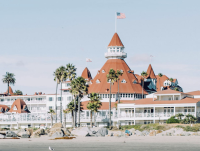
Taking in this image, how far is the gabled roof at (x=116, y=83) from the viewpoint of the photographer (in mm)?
95062

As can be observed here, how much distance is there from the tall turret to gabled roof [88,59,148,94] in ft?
3.94

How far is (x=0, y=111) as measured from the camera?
106m

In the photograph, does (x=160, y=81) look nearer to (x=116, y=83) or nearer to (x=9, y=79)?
(x=116, y=83)

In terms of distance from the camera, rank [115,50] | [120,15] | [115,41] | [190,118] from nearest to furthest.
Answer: [190,118]
[120,15]
[115,50]
[115,41]

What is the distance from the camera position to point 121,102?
90.3 meters

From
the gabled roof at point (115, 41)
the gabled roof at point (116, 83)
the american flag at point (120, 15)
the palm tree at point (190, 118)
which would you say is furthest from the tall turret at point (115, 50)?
the palm tree at point (190, 118)

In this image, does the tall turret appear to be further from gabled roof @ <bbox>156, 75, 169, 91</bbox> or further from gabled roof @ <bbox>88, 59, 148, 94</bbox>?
gabled roof @ <bbox>156, 75, 169, 91</bbox>

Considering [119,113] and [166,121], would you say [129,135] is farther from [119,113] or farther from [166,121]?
[119,113]

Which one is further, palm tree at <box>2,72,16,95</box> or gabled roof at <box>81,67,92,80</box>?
palm tree at <box>2,72,16,95</box>

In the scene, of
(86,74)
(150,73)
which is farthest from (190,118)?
(86,74)

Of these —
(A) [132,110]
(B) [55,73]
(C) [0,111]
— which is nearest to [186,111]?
(A) [132,110]

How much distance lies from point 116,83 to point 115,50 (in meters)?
10.0

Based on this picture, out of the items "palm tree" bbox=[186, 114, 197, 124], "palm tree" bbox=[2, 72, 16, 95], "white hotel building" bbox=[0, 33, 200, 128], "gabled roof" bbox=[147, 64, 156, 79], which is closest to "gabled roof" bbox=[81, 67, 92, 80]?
"white hotel building" bbox=[0, 33, 200, 128]

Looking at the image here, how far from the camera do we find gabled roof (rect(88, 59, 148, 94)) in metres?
95.1
